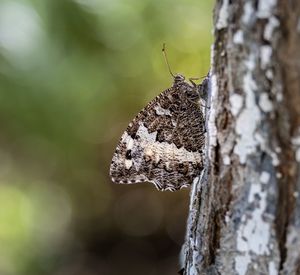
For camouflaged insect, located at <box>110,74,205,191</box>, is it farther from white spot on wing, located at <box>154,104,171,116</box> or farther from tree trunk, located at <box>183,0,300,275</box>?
tree trunk, located at <box>183,0,300,275</box>

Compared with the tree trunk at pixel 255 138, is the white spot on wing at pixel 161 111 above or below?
above

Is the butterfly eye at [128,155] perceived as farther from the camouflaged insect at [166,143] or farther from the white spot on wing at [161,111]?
the white spot on wing at [161,111]

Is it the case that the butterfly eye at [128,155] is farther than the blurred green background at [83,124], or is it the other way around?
the blurred green background at [83,124]

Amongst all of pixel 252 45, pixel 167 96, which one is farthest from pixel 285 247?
pixel 167 96

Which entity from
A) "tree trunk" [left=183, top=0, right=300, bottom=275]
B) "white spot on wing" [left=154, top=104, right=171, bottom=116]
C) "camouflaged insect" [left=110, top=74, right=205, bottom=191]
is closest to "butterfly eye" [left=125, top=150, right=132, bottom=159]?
"camouflaged insect" [left=110, top=74, right=205, bottom=191]

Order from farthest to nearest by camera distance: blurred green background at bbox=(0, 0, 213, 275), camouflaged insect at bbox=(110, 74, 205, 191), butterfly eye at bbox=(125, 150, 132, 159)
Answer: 1. blurred green background at bbox=(0, 0, 213, 275)
2. butterfly eye at bbox=(125, 150, 132, 159)
3. camouflaged insect at bbox=(110, 74, 205, 191)

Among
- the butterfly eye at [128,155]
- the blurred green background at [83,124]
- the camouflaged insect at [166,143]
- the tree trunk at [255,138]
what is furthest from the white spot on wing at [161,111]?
the blurred green background at [83,124]

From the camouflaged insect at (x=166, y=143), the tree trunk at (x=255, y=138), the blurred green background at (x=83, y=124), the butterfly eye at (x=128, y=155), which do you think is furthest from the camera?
the blurred green background at (x=83, y=124)

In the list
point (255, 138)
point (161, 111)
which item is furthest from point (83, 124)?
point (255, 138)
